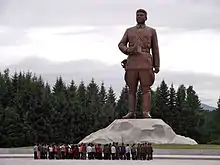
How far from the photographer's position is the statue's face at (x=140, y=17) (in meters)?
37.1

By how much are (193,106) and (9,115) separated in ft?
89.9

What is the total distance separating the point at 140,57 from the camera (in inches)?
1468

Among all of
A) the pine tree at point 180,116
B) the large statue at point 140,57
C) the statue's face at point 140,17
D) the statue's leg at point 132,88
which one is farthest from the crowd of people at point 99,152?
the pine tree at point 180,116

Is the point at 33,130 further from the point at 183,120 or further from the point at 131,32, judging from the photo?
A: the point at 131,32

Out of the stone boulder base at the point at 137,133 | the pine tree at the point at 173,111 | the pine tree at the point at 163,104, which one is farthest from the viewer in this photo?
the pine tree at the point at 163,104

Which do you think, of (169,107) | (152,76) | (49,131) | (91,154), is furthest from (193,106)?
(91,154)

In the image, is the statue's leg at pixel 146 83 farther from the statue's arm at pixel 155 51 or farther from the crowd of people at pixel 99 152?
the crowd of people at pixel 99 152

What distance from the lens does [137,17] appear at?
3731cm

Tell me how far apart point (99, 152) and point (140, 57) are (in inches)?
326

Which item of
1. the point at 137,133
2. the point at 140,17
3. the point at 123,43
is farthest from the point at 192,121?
the point at 137,133

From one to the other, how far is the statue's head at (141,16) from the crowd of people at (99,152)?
9.18 metres

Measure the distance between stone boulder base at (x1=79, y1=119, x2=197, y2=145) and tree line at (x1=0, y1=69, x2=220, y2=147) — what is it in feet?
60.3

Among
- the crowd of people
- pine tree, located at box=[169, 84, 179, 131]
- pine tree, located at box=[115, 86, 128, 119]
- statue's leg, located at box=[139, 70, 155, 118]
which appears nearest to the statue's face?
statue's leg, located at box=[139, 70, 155, 118]

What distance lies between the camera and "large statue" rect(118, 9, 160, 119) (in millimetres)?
37219
